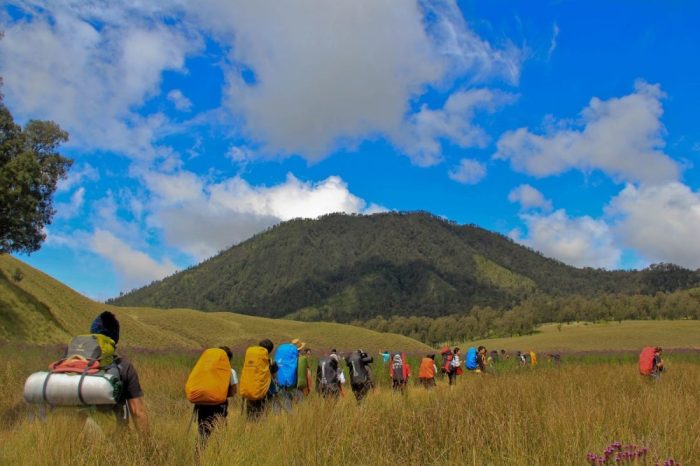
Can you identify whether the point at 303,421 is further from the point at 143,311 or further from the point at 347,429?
the point at 143,311

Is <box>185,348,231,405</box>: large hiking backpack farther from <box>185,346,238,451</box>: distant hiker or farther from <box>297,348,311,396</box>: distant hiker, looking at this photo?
<box>297,348,311,396</box>: distant hiker

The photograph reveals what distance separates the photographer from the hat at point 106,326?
4137 millimetres

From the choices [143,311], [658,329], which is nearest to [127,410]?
[143,311]

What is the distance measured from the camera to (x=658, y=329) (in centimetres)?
9069

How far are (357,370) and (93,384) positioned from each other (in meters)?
8.85

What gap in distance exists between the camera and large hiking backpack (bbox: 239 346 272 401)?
7.31m

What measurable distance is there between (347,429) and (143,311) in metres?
69.4

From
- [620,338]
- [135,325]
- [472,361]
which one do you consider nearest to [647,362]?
[472,361]

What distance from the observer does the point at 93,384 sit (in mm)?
3533

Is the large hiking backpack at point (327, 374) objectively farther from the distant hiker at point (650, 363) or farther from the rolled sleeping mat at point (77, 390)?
the rolled sleeping mat at point (77, 390)

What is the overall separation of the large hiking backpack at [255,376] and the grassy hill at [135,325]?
21879mm

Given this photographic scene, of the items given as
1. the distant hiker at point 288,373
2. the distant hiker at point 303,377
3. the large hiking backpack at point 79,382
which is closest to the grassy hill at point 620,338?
the distant hiker at point 303,377

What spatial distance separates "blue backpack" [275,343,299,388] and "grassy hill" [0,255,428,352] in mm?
20613

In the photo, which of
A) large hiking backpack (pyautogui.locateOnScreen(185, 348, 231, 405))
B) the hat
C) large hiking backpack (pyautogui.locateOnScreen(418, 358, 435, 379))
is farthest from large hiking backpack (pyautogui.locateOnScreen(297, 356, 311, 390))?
large hiking backpack (pyautogui.locateOnScreen(418, 358, 435, 379))
